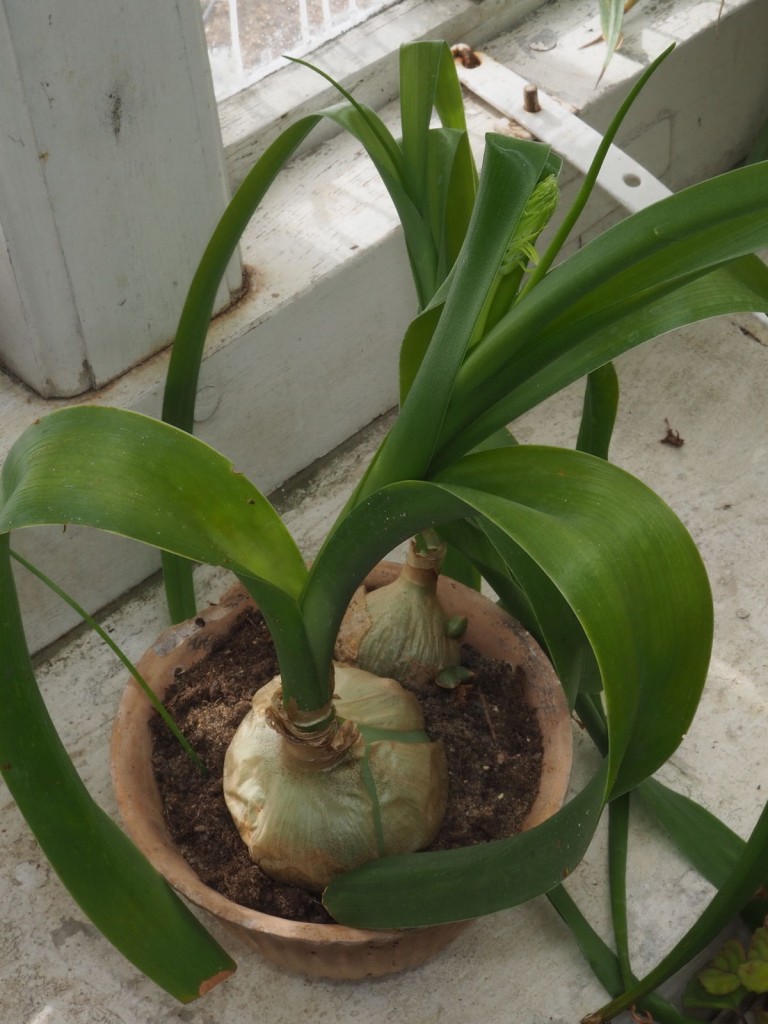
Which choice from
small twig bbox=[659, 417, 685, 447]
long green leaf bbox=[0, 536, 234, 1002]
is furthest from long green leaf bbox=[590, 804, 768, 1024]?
small twig bbox=[659, 417, 685, 447]

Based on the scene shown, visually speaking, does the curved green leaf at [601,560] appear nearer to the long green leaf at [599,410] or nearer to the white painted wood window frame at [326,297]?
the long green leaf at [599,410]

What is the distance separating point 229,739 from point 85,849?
0.30 meters

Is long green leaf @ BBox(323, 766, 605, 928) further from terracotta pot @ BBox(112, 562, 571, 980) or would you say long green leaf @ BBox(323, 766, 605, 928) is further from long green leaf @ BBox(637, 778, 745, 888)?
long green leaf @ BBox(637, 778, 745, 888)

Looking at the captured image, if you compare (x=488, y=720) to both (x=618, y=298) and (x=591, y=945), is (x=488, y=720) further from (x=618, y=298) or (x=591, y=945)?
(x=618, y=298)

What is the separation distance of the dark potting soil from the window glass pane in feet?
2.20

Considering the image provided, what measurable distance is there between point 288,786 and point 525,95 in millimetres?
935

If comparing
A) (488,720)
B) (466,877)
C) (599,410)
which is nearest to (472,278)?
(599,410)

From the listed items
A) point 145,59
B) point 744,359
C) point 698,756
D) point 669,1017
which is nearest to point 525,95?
point 744,359

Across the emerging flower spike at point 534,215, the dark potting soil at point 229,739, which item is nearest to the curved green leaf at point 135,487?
the emerging flower spike at point 534,215

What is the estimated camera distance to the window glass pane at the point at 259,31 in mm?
1408

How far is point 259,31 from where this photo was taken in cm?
143

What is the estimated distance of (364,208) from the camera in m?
1.40

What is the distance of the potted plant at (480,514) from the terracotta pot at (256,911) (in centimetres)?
7

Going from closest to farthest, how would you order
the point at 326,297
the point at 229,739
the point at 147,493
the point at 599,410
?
the point at 147,493 < the point at 599,410 < the point at 229,739 < the point at 326,297
